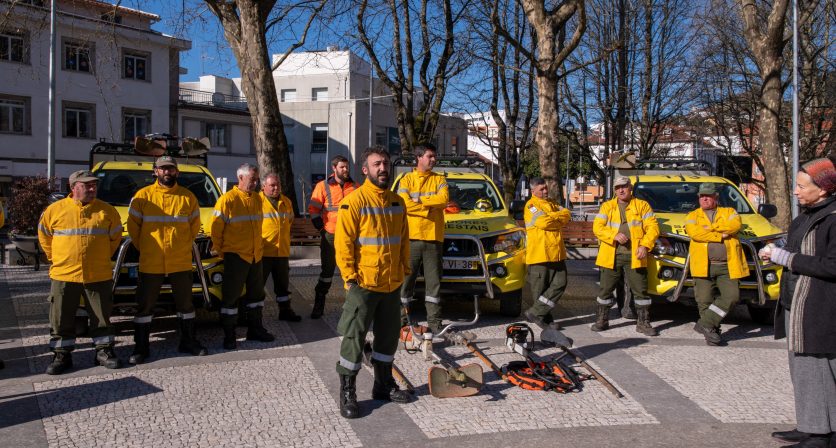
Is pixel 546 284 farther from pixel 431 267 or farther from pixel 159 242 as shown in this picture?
pixel 159 242

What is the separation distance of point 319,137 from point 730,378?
138ft

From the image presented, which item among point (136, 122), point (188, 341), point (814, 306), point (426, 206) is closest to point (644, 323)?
point (426, 206)

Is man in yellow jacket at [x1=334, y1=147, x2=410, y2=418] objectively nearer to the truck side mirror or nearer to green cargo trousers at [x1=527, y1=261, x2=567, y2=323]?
green cargo trousers at [x1=527, y1=261, x2=567, y2=323]

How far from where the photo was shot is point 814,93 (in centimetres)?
2530

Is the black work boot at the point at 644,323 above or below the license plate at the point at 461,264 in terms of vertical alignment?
→ below

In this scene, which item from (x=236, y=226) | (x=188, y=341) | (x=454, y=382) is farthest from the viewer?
(x=236, y=226)

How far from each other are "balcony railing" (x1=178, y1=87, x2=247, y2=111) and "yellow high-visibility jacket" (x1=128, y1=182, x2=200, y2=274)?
34.4m

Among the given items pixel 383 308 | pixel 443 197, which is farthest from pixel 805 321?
pixel 443 197

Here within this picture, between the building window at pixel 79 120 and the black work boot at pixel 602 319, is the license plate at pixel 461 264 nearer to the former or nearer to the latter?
the black work boot at pixel 602 319

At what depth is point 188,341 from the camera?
7.15 m

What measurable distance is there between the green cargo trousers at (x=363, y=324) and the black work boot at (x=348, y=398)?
6cm

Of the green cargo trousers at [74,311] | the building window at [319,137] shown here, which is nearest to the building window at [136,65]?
the building window at [319,137]

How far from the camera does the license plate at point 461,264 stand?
28.6 ft

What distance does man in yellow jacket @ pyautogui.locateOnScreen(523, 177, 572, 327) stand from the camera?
8.26 metres
